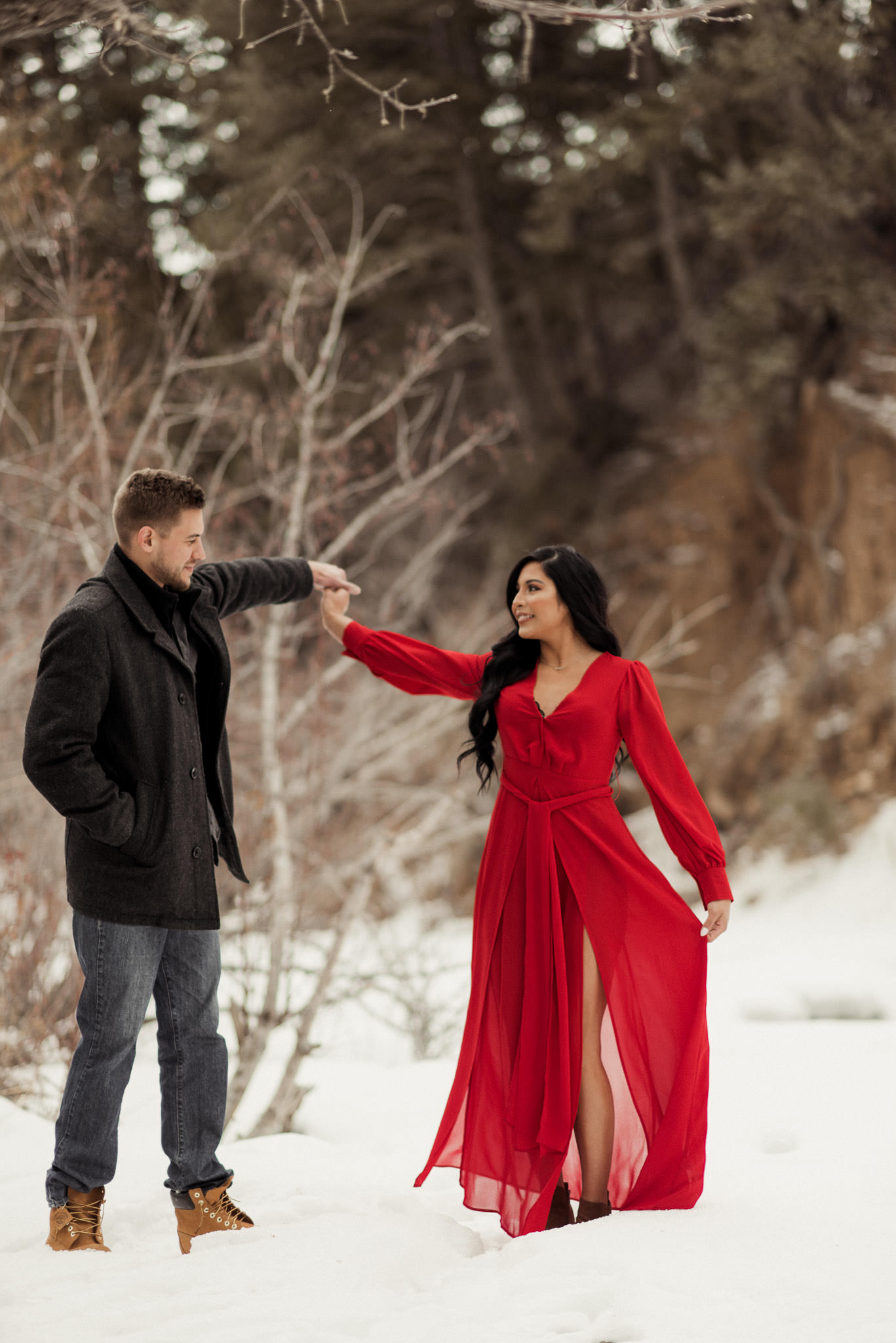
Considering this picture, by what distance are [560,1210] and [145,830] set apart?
4.67 ft

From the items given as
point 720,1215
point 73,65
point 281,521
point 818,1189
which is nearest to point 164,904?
point 720,1215

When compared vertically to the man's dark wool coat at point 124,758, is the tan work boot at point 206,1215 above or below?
below

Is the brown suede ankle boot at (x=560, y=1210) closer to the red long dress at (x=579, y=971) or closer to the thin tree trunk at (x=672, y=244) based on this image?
the red long dress at (x=579, y=971)

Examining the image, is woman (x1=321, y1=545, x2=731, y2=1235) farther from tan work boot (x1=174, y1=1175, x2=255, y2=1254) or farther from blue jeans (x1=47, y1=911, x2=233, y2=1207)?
blue jeans (x1=47, y1=911, x2=233, y2=1207)

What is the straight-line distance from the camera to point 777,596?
40.6 ft

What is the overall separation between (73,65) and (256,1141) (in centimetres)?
711

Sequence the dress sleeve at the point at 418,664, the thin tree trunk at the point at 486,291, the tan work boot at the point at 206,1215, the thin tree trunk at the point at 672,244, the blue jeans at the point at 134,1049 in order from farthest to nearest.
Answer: the thin tree trunk at the point at 486,291, the thin tree trunk at the point at 672,244, the dress sleeve at the point at 418,664, the tan work boot at the point at 206,1215, the blue jeans at the point at 134,1049

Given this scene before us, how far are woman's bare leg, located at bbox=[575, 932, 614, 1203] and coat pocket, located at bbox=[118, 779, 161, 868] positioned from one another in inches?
43.5

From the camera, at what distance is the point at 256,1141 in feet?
11.4

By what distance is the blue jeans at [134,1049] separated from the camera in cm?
261

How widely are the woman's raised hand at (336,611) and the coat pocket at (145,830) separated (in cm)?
86

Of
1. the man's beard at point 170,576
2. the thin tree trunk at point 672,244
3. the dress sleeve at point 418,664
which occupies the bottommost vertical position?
the dress sleeve at point 418,664

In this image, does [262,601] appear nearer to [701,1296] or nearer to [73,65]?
[701,1296]

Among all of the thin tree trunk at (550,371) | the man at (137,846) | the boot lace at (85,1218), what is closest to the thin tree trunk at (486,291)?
the thin tree trunk at (550,371)
